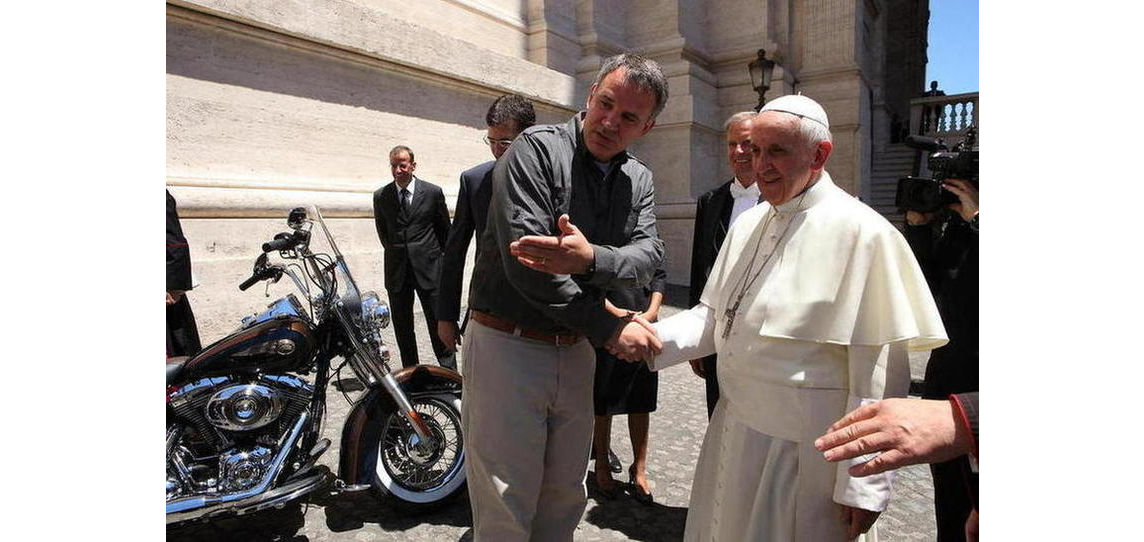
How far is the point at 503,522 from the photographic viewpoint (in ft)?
6.86

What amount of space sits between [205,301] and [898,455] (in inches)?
248

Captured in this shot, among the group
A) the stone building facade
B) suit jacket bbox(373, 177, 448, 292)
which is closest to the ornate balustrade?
the stone building facade

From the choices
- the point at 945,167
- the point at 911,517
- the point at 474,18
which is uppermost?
the point at 474,18

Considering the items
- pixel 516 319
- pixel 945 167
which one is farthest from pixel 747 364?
pixel 945 167

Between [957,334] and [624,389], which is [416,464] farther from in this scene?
[957,334]

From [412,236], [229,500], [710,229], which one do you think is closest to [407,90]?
[412,236]

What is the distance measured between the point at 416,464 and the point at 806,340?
2102mm

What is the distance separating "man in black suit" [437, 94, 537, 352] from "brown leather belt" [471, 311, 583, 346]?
1.91ft

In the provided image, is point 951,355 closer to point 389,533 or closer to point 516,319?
point 516,319

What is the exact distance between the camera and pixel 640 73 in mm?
1978

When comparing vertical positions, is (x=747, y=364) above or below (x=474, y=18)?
below

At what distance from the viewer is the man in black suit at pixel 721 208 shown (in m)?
3.19

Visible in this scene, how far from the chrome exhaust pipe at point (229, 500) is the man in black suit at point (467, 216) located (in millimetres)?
796
